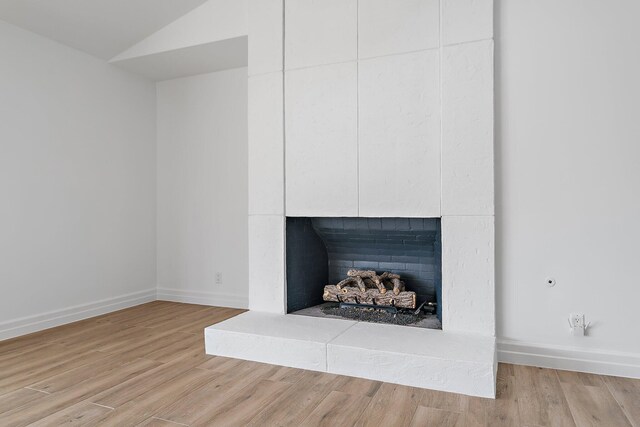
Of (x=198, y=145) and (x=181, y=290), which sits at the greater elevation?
(x=198, y=145)

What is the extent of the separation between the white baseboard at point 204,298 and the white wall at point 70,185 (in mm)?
182

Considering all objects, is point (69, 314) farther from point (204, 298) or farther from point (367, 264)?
point (367, 264)

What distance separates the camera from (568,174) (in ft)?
8.23

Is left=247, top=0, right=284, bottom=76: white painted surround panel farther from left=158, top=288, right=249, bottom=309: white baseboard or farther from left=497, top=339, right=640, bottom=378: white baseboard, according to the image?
left=497, top=339, right=640, bottom=378: white baseboard

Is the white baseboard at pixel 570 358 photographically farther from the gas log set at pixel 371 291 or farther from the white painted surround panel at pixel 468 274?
the gas log set at pixel 371 291

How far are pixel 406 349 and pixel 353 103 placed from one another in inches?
65.5

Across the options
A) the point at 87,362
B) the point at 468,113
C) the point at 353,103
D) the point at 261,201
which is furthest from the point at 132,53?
the point at 468,113

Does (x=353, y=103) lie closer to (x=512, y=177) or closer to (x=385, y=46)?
(x=385, y=46)

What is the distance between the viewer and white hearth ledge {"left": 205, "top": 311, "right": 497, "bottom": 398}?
2.19 m

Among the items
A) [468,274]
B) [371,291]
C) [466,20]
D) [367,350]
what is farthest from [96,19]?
[468,274]

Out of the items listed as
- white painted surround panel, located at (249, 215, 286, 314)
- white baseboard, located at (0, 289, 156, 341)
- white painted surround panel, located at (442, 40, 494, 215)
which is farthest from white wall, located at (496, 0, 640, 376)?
white baseboard, located at (0, 289, 156, 341)

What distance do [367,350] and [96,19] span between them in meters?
3.31

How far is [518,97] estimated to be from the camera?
103 inches

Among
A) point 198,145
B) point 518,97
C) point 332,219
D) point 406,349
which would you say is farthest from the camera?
point 198,145
